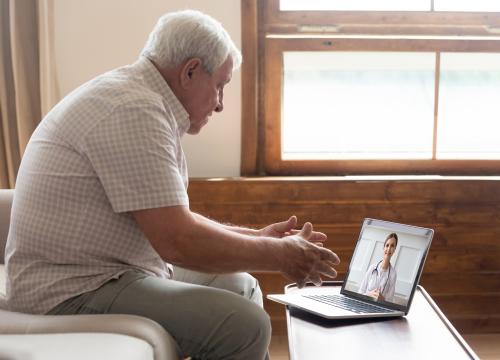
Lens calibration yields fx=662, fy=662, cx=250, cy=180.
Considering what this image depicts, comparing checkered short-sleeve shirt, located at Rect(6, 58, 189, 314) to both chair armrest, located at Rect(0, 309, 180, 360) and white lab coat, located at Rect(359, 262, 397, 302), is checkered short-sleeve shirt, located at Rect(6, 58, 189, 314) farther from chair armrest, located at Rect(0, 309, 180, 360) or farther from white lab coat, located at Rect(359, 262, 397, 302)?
white lab coat, located at Rect(359, 262, 397, 302)

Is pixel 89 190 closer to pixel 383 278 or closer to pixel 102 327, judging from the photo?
pixel 102 327

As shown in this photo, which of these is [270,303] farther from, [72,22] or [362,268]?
[72,22]

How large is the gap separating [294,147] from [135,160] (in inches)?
55.8

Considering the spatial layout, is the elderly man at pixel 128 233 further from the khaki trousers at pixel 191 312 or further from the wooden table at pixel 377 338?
the wooden table at pixel 377 338

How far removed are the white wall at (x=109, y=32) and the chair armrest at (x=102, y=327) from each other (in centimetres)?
133

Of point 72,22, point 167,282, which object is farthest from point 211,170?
point 167,282

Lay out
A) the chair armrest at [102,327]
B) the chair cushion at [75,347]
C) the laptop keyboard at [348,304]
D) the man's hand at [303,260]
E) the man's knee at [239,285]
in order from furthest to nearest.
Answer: the man's knee at [239,285], the laptop keyboard at [348,304], the man's hand at [303,260], the chair armrest at [102,327], the chair cushion at [75,347]

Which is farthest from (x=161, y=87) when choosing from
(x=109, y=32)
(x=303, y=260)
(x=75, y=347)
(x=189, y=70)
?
(x=109, y=32)

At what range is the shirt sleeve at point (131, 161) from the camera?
1366 mm

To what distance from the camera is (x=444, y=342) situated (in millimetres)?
1435

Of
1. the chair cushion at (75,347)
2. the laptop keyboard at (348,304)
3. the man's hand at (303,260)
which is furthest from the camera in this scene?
the laptop keyboard at (348,304)

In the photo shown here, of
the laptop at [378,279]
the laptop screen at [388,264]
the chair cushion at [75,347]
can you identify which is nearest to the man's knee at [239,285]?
the laptop at [378,279]

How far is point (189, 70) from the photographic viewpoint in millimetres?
1560

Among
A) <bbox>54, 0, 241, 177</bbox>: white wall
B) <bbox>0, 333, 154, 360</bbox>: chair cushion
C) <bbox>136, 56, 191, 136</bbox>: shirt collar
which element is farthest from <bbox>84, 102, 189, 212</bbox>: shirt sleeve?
<bbox>54, 0, 241, 177</bbox>: white wall
